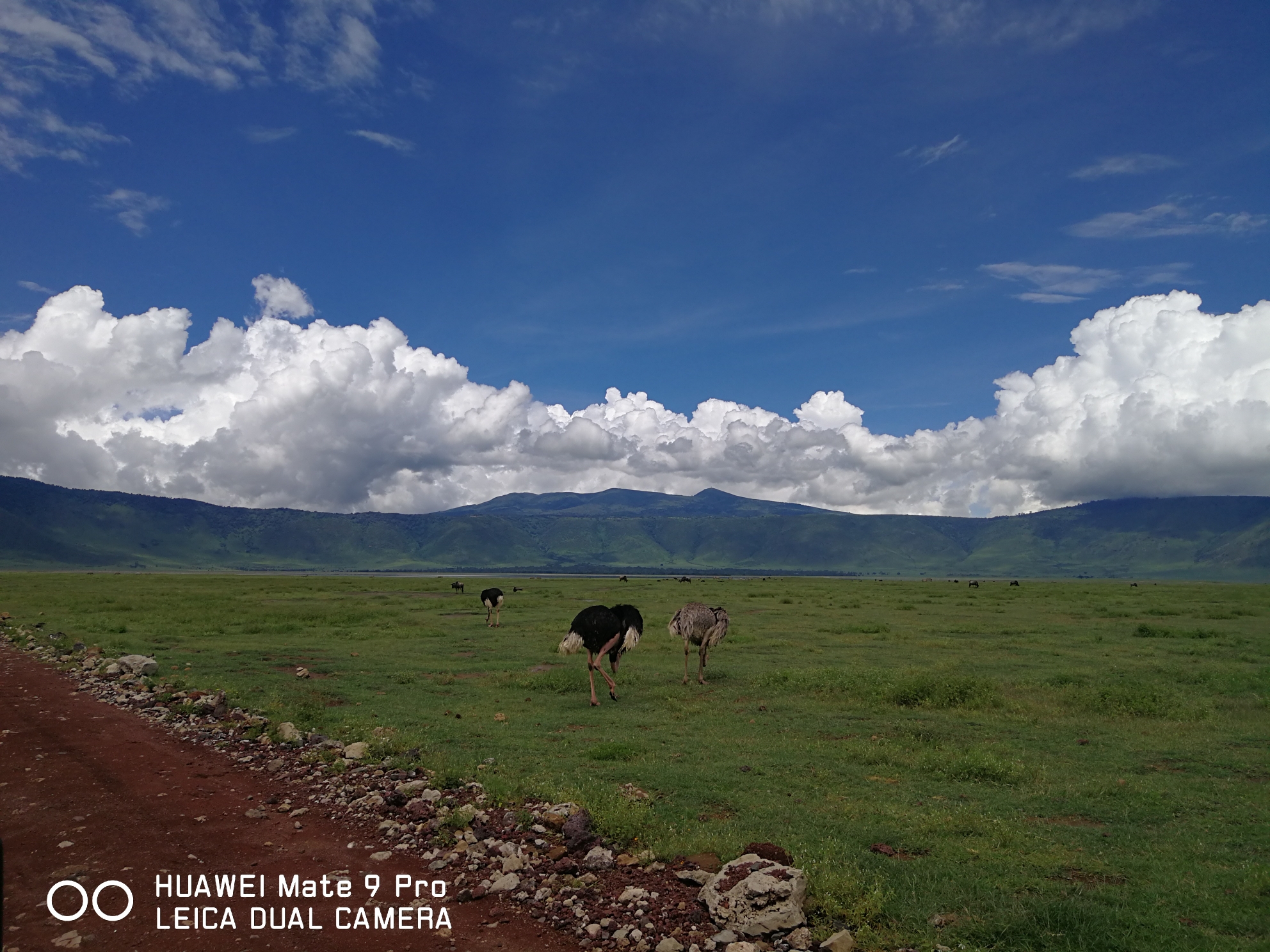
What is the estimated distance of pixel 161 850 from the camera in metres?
9.13

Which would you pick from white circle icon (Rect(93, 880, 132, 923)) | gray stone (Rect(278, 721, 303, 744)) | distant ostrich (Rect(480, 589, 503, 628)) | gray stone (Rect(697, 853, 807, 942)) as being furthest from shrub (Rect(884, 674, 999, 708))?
distant ostrich (Rect(480, 589, 503, 628))

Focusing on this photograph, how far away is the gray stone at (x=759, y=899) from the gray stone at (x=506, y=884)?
7.12ft

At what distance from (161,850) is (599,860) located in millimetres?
5450

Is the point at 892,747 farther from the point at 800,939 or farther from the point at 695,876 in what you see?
the point at 800,939

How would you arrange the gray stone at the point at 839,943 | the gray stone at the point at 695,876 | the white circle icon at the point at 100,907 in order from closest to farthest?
the gray stone at the point at 839,943, the white circle icon at the point at 100,907, the gray stone at the point at 695,876

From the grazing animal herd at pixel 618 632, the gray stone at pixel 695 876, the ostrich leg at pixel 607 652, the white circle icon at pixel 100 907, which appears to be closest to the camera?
the white circle icon at pixel 100 907

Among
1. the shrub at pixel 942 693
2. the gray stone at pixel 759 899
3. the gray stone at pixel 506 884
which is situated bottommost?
the shrub at pixel 942 693

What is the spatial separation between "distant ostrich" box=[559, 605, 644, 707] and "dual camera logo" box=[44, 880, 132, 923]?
12.0 m

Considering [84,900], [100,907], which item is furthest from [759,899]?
[84,900]

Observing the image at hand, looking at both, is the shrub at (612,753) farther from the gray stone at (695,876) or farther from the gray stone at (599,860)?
the gray stone at (695,876)

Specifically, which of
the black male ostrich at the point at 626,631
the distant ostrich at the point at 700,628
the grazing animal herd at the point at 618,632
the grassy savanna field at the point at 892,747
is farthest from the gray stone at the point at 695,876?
the distant ostrich at the point at 700,628

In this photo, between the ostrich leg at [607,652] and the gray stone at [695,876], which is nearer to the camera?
the gray stone at [695,876]

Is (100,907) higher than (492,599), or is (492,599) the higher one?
(100,907)

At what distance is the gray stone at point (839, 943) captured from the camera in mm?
6992
